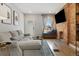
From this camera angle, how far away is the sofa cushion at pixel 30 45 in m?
3.15

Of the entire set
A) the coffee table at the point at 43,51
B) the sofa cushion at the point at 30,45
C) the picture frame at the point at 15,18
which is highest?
the picture frame at the point at 15,18

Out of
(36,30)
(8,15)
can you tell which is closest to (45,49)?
(36,30)

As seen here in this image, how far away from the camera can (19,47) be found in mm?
3137

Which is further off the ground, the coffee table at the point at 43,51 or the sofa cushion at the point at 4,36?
the sofa cushion at the point at 4,36

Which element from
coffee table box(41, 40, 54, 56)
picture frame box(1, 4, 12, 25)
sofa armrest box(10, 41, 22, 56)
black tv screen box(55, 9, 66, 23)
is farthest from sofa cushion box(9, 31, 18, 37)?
black tv screen box(55, 9, 66, 23)

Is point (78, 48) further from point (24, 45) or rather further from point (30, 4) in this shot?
point (30, 4)

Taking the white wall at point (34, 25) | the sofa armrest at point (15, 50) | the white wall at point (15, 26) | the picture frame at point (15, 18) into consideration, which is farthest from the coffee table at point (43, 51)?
the picture frame at point (15, 18)

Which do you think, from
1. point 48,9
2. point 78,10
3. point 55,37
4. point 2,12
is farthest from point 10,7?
point 78,10

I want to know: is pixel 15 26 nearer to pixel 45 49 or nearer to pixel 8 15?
pixel 8 15

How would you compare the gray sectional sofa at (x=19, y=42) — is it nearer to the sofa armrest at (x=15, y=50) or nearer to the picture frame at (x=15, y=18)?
the sofa armrest at (x=15, y=50)

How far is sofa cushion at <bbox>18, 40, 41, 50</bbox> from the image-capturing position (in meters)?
3.15

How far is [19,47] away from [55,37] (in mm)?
805

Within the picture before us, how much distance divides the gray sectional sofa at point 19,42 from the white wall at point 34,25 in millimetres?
150

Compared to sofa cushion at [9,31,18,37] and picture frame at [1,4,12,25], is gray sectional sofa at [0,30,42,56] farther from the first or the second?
picture frame at [1,4,12,25]
